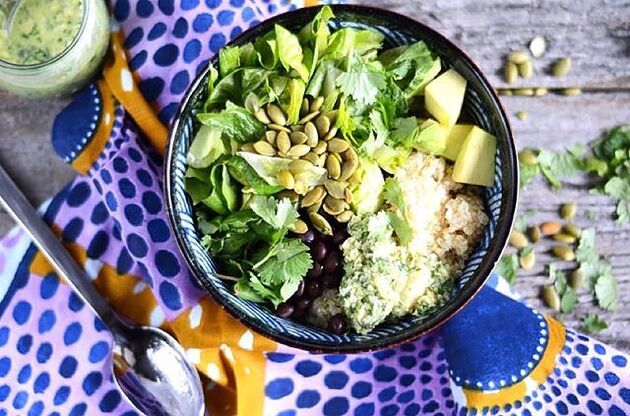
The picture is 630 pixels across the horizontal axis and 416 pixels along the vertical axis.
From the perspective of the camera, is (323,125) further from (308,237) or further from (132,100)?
(132,100)

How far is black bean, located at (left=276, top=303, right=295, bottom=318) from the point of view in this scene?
1.47 meters

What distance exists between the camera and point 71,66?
63.6 inches

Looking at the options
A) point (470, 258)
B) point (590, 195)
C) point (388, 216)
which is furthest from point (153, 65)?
point (590, 195)

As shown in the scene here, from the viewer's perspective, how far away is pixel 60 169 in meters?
1.74

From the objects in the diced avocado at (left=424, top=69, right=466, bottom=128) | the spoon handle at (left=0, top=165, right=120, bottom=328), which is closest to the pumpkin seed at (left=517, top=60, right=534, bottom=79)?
the diced avocado at (left=424, top=69, right=466, bottom=128)

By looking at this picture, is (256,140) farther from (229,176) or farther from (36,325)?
(36,325)

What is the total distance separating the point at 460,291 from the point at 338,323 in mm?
196

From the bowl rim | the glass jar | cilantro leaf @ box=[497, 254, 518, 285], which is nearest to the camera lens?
the bowl rim

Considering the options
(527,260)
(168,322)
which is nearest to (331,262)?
(168,322)

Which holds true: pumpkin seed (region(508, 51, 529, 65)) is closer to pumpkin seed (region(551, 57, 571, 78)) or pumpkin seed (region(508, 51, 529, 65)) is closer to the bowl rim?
pumpkin seed (region(551, 57, 571, 78))

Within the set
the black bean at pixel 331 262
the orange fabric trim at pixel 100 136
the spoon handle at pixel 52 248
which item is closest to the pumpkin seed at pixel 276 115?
the black bean at pixel 331 262

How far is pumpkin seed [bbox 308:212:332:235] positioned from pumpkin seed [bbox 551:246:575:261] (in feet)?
1.75

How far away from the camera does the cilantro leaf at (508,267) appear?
1.74 meters

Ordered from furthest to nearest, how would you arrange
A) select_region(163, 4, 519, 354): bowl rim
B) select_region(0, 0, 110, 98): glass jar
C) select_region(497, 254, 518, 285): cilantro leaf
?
select_region(497, 254, 518, 285): cilantro leaf < select_region(0, 0, 110, 98): glass jar < select_region(163, 4, 519, 354): bowl rim
